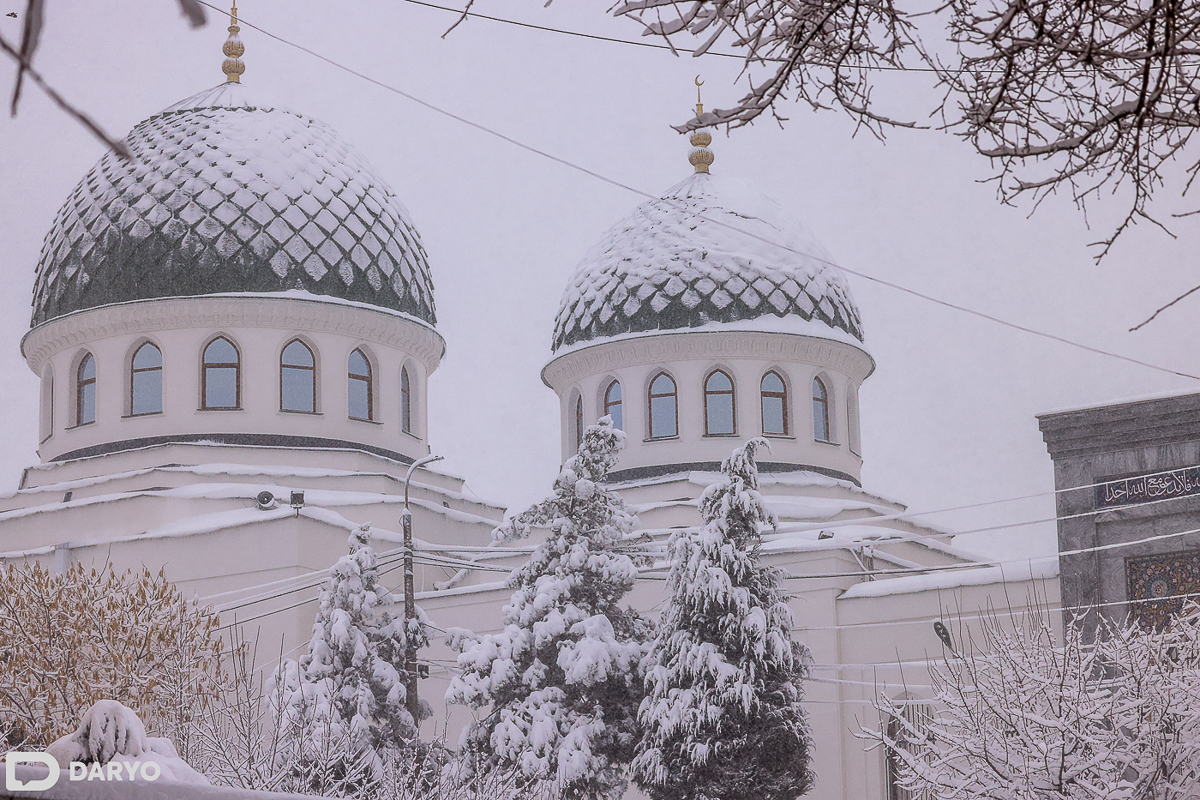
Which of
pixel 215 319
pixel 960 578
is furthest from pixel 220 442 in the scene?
pixel 960 578

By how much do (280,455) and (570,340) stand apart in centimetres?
468

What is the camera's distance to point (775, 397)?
830 inches

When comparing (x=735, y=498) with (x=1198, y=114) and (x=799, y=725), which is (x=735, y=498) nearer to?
(x=799, y=725)

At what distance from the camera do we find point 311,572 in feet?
58.5

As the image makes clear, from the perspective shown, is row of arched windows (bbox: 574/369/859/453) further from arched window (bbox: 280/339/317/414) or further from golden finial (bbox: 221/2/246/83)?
golden finial (bbox: 221/2/246/83)

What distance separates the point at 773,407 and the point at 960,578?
16.7ft

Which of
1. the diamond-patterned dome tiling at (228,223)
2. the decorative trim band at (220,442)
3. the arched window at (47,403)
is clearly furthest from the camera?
the arched window at (47,403)

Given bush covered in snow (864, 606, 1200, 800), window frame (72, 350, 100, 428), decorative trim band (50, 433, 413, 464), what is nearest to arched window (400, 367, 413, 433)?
decorative trim band (50, 433, 413, 464)

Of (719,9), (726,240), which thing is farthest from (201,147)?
(719,9)

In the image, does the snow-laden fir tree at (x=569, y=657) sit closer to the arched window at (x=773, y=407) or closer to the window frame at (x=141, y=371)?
the arched window at (x=773, y=407)

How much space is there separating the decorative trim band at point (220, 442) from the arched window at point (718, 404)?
4535 millimetres

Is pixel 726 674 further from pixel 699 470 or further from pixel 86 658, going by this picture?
pixel 699 470

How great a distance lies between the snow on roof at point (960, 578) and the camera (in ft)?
51.2

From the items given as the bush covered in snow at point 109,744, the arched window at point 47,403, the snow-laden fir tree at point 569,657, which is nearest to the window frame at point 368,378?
the arched window at point 47,403
